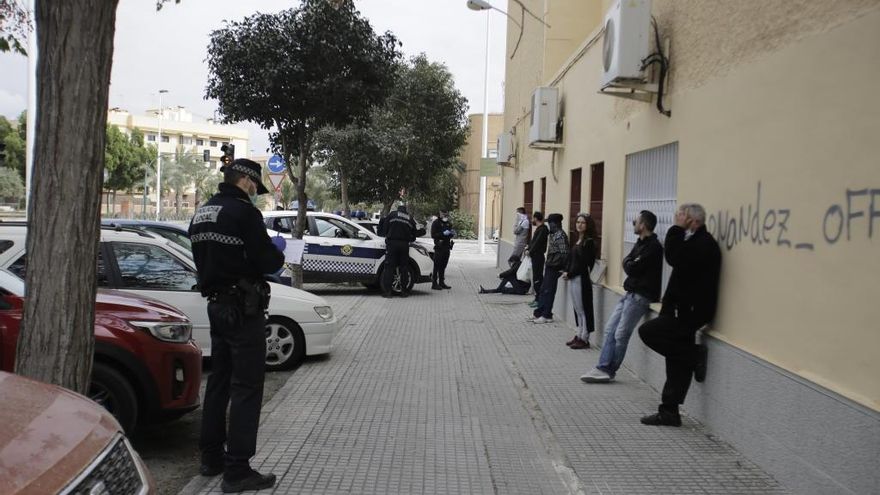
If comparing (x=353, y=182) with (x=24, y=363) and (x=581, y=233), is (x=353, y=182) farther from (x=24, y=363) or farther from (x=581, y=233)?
(x=24, y=363)

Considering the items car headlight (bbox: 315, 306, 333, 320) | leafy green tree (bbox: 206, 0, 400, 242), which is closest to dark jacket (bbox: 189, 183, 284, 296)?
car headlight (bbox: 315, 306, 333, 320)

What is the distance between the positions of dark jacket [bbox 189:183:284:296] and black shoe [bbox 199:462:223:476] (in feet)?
3.64

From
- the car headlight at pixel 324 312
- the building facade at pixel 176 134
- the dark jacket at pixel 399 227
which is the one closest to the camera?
the car headlight at pixel 324 312

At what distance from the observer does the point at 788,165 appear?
4.73m

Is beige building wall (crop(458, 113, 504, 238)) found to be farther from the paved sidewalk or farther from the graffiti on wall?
the graffiti on wall

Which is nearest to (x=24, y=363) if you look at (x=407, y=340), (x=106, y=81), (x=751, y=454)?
(x=106, y=81)

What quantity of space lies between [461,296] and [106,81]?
11846 millimetres

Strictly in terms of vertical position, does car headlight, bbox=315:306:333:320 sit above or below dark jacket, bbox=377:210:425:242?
below

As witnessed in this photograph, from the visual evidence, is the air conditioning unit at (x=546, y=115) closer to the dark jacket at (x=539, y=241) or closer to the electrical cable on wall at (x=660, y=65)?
the dark jacket at (x=539, y=241)

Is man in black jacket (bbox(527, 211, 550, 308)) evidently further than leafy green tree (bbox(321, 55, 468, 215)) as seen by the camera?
No

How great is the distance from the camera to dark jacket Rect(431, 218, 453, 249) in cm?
1647

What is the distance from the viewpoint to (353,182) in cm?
3172

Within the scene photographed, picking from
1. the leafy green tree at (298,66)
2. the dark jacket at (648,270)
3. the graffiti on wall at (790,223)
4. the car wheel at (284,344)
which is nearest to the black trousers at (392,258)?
the leafy green tree at (298,66)

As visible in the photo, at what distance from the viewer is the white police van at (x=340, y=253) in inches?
572
